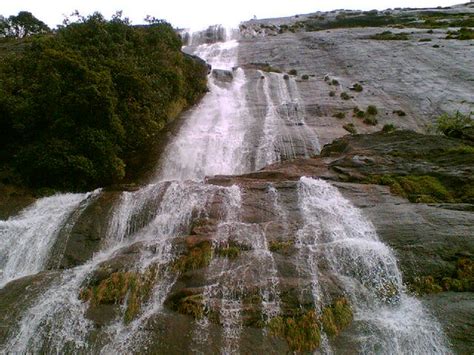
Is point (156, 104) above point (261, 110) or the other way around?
above

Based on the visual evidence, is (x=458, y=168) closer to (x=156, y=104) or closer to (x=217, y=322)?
(x=217, y=322)

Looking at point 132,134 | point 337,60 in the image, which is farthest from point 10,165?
point 337,60

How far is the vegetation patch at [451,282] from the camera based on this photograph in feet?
33.5

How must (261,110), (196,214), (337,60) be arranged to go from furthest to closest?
(337,60) < (261,110) < (196,214)

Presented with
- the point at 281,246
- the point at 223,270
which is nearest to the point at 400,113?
the point at 281,246

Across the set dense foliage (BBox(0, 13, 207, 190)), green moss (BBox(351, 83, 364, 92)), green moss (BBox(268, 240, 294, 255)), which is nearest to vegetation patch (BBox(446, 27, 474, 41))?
green moss (BBox(351, 83, 364, 92))

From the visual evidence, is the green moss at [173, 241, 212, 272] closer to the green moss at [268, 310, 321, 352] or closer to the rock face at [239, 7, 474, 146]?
the green moss at [268, 310, 321, 352]

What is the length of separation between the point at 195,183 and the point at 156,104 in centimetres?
862

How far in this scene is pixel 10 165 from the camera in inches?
719

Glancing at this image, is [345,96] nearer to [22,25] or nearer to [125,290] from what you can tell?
[125,290]

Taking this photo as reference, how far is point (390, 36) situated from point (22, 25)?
4855cm

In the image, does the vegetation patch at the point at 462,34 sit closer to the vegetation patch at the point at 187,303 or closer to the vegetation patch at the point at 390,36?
the vegetation patch at the point at 390,36

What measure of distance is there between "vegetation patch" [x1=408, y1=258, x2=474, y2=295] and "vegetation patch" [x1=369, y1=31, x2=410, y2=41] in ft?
117

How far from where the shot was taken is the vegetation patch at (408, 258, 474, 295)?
33.5 feet
